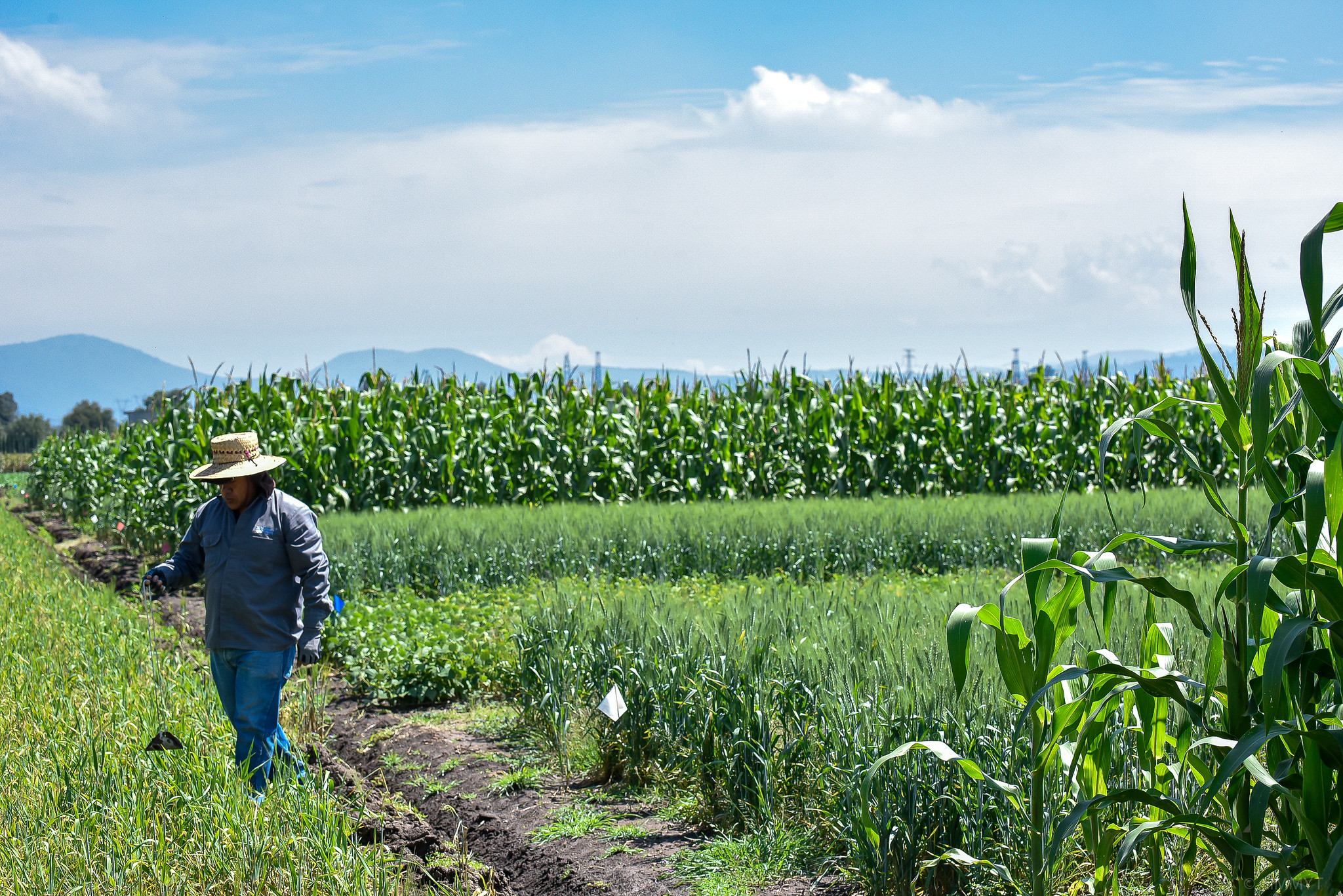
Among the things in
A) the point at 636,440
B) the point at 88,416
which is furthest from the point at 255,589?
the point at 88,416

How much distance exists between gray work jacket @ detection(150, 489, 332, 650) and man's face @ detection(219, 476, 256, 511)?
4 cm

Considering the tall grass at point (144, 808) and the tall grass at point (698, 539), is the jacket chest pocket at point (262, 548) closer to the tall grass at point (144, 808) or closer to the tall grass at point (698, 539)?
the tall grass at point (144, 808)

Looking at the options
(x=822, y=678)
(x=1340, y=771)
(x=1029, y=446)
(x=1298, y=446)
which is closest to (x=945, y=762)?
(x=822, y=678)

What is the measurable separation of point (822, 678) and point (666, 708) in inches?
38.2

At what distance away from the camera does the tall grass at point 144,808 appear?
140 inches

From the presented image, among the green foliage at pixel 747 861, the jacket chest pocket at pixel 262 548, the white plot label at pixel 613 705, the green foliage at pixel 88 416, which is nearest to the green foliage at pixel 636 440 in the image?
the jacket chest pocket at pixel 262 548

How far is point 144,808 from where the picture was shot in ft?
12.9

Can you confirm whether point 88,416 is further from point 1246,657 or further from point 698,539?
point 1246,657

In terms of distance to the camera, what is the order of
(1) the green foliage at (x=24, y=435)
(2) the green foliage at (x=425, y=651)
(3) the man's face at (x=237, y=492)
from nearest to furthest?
(3) the man's face at (x=237, y=492)
(2) the green foliage at (x=425, y=651)
(1) the green foliage at (x=24, y=435)

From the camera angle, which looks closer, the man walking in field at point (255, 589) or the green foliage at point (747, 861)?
the green foliage at point (747, 861)

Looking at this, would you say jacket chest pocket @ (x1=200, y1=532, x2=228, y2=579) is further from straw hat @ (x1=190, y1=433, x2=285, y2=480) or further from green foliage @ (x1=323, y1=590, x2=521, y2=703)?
green foliage @ (x1=323, y1=590, x2=521, y2=703)

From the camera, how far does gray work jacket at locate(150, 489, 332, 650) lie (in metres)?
4.75

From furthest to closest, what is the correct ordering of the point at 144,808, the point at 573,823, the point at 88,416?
the point at 88,416
the point at 573,823
the point at 144,808

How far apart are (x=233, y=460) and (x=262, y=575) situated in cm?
58
